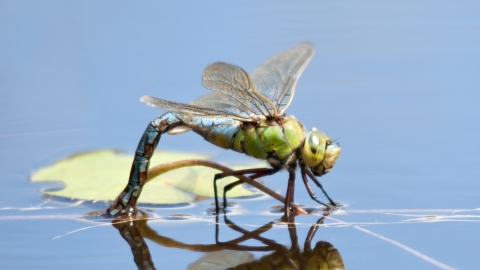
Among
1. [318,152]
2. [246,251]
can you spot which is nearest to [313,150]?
[318,152]

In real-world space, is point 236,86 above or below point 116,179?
above

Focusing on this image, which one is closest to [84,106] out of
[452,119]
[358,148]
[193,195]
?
[193,195]

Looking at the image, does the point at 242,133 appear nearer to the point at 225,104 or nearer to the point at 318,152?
the point at 225,104

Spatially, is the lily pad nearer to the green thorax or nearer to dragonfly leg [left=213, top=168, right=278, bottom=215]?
dragonfly leg [left=213, top=168, right=278, bottom=215]

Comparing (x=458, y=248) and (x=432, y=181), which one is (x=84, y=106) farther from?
(x=458, y=248)

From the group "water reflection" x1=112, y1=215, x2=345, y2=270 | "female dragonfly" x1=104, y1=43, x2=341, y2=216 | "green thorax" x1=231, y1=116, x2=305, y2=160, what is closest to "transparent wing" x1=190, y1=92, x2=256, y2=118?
"female dragonfly" x1=104, y1=43, x2=341, y2=216

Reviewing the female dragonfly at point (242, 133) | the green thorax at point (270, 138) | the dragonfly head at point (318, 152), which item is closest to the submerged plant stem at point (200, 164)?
the female dragonfly at point (242, 133)

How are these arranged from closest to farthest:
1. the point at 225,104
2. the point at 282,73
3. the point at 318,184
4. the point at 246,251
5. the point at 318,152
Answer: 1. the point at 246,251
2. the point at 318,152
3. the point at 318,184
4. the point at 225,104
5. the point at 282,73
